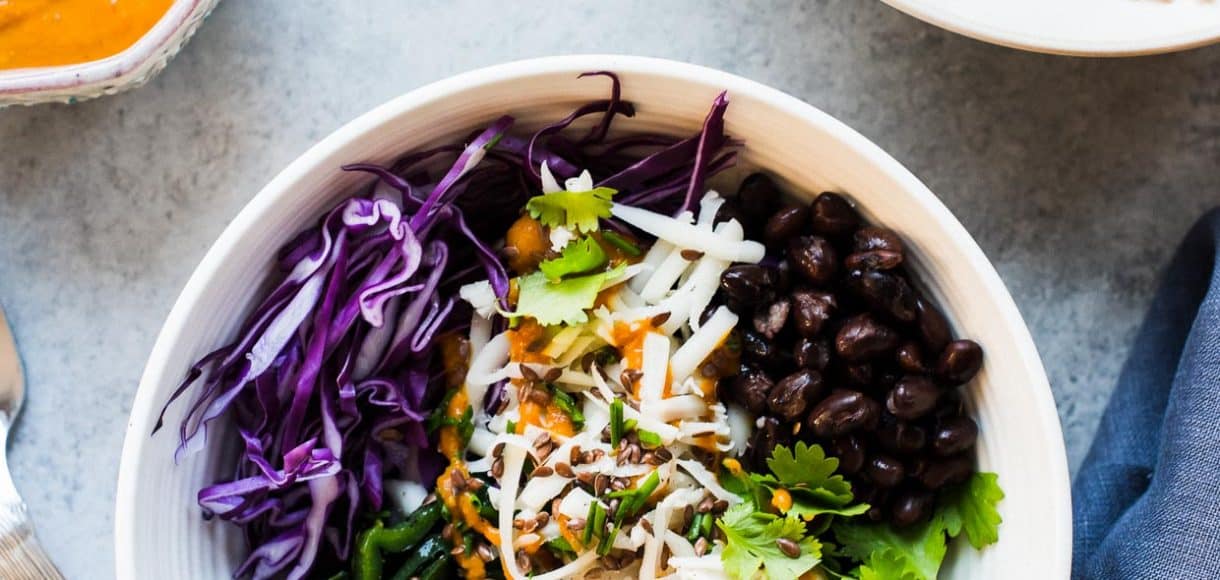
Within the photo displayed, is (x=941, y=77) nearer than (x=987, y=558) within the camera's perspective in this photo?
No

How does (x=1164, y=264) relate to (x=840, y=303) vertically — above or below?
below

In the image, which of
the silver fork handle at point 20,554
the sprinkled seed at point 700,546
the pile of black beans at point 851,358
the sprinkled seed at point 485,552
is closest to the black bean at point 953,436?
the pile of black beans at point 851,358

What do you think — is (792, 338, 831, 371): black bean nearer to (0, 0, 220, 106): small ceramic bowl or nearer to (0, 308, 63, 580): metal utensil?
(0, 0, 220, 106): small ceramic bowl

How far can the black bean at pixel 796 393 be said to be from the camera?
4.77 ft

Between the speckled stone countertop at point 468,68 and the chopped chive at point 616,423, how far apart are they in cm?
57

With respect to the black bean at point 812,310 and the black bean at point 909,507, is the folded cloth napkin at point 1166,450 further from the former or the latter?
the black bean at point 812,310

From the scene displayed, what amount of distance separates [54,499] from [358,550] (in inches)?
21.6

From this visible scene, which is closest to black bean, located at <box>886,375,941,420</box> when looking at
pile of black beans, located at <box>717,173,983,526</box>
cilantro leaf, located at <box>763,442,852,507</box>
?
pile of black beans, located at <box>717,173,983,526</box>

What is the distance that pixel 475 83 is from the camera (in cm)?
143

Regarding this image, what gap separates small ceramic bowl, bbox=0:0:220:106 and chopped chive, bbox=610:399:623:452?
80 centimetres

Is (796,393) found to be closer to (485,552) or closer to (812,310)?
(812,310)

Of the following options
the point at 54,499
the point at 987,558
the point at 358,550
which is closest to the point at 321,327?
the point at 358,550

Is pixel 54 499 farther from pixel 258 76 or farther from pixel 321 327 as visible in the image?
pixel 258 76

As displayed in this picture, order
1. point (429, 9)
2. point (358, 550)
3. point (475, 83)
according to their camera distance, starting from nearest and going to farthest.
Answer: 1. point (475, 83)
2. point (358, 550)
3. point (429, 9)
